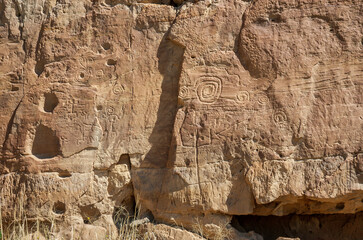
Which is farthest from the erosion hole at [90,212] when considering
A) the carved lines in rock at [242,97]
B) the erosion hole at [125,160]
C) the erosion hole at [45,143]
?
the carved lines in rock at [242,97]

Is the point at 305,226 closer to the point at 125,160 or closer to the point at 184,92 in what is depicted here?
the point at 184,92

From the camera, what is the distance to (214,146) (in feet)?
17.6

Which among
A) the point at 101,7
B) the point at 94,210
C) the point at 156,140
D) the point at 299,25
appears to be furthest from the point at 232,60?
the point at 94,210

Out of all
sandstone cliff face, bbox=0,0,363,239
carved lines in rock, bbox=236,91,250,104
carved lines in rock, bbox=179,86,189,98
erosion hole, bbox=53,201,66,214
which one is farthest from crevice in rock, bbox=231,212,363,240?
erosion hole, bbox=53,201,66,214

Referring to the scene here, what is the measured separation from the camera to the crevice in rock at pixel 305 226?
5529 mm

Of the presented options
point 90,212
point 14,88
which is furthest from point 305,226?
point 14,88

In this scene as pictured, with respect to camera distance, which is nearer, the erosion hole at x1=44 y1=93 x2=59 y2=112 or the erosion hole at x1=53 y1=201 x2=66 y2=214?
the erosion hole at x1=53 y1=201 x2=66 y2=214

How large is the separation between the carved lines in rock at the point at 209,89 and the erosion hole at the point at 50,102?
177 centimetres

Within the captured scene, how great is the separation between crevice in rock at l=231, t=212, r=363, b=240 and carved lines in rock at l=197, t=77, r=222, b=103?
1.31 m

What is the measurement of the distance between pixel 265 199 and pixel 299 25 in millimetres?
A: 1808

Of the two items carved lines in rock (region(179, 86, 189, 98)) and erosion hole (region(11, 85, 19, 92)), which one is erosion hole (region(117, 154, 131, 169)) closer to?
carved lines in rock (region(179, 86, 189, 98))

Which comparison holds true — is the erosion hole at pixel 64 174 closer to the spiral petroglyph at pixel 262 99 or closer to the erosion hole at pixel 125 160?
the erosion hole at pixel 125 160

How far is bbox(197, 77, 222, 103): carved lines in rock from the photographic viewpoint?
5480 millimetres

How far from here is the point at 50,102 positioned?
240 inches
